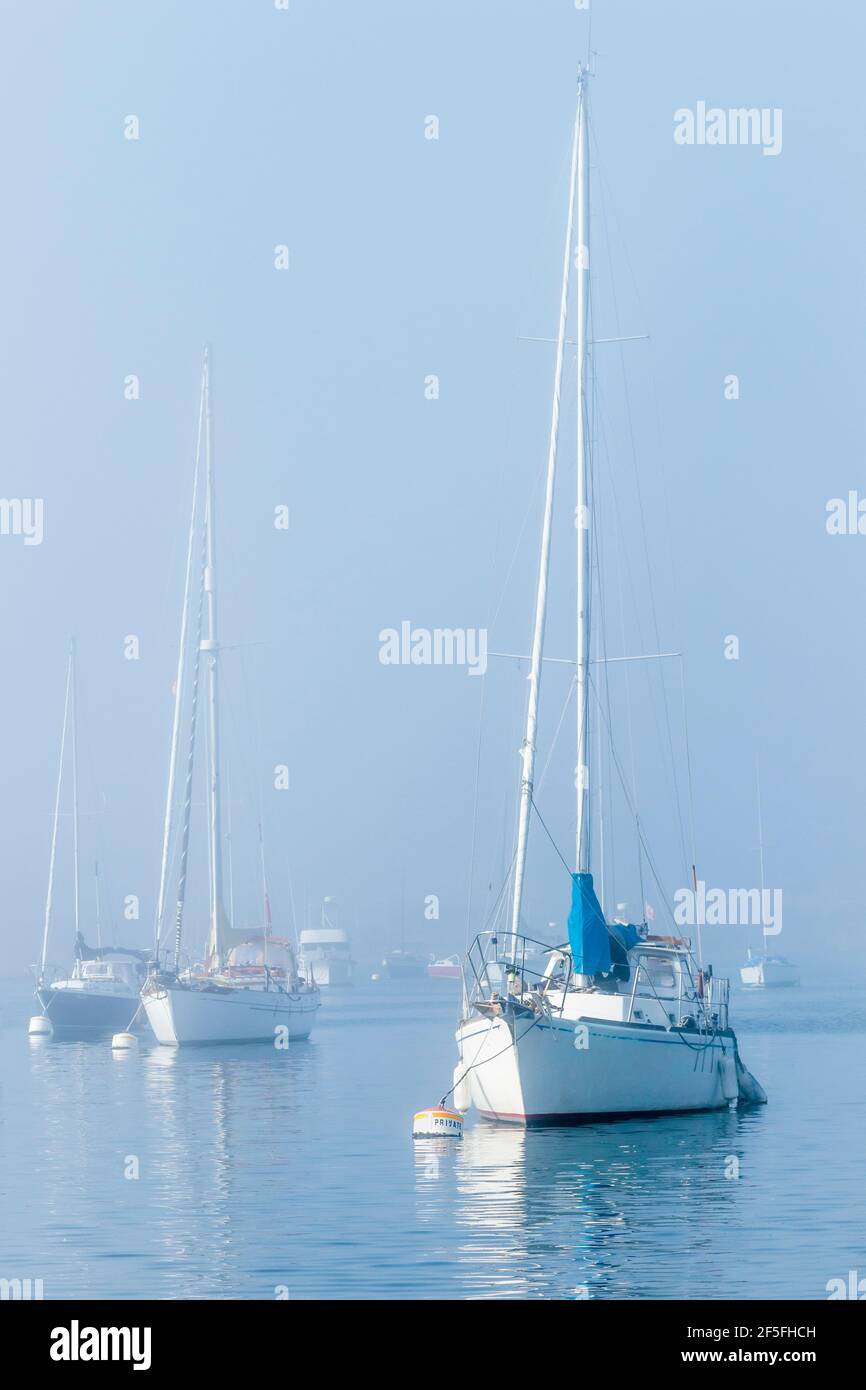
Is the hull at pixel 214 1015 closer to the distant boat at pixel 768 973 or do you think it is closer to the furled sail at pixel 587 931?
the furled sail at pixel 587 931

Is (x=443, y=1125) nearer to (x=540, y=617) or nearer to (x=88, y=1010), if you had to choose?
(x=540, y=617)

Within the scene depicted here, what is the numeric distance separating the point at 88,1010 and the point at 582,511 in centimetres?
5071

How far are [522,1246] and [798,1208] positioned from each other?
6.24 metres

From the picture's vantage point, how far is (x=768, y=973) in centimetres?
18688

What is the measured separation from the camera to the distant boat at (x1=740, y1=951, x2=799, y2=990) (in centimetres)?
18550

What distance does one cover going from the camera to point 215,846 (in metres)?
66.5

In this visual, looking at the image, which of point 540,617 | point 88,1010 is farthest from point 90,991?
point 540,617

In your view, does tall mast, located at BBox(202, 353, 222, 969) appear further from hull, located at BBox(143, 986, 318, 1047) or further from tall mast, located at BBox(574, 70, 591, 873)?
tall mast, located at BBox(574, 70, 591, 873)

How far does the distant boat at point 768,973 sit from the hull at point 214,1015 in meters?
123

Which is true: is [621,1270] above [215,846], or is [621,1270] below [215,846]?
below

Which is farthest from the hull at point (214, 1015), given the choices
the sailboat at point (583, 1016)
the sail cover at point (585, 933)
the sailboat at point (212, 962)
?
the sail cover at point (585, 933)

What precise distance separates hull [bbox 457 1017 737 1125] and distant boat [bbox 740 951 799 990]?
15046 centimetres
